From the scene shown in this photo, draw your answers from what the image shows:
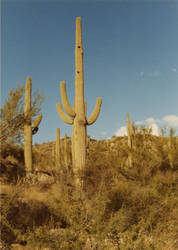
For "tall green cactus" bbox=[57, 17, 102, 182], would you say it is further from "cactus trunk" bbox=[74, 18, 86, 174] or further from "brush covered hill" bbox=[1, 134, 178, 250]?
"brush covered hill" bbox=[1, 134, 178, 250]

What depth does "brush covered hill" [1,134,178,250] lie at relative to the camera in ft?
15.1

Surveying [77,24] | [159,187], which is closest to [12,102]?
[77,24]

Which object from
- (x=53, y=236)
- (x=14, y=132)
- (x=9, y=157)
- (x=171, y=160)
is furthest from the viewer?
(x=9, y=157)

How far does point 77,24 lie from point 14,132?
559 centimetres

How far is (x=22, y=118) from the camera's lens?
7.53 metres

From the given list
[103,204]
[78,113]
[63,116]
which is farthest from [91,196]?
[63,116]

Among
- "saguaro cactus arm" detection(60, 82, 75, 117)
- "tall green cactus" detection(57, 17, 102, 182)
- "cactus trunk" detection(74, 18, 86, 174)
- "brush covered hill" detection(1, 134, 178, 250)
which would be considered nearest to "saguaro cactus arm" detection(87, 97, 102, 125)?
"tall green cactus" detection(57, 17, 102, 182)

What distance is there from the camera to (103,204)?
552 cm

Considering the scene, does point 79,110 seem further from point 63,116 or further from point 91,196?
point 91,196

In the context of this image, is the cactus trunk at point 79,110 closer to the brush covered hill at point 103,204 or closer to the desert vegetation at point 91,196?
the desert vegetation at point 91,196

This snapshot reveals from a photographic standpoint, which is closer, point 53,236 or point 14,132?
point 53,236

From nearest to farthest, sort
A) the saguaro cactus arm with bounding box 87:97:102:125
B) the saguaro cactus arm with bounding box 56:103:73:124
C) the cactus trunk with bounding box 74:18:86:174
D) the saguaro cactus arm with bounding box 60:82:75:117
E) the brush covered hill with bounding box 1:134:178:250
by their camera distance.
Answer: the brush covered hill with bounding box 1:134:178:250 < the cactus trunk with bounding box 74:18:86:174 < the saguaro cactus arm with bounding box 60:82:75:117 < the saguaro cactus arm with bounding box 87:97:102:125 < the saguaro cactus arm with bounding box 56:103:73:124

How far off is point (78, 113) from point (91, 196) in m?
3.17

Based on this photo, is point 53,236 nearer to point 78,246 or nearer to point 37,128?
point 78,246
